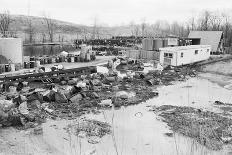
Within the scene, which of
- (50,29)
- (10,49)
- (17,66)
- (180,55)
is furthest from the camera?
(50,29)

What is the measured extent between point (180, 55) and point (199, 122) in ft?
51.7

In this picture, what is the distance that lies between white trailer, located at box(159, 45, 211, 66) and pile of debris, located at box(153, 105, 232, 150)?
12575 millimetres

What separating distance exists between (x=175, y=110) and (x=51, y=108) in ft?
20.5

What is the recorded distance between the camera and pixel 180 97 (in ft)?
53.3

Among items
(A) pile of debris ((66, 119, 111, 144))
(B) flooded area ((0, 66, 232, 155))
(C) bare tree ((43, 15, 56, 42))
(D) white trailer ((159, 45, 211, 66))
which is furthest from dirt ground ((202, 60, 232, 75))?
(C) bare tree ((43, 15, 56, 42))

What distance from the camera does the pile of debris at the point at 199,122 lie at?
378 inches

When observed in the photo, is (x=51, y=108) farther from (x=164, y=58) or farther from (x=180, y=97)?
(x=164, y=58)

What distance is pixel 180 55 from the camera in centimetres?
2602

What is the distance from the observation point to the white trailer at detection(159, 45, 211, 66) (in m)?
25.8

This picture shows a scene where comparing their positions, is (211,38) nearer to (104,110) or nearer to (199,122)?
(104,110)

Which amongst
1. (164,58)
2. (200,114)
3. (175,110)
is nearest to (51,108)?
(175,110)

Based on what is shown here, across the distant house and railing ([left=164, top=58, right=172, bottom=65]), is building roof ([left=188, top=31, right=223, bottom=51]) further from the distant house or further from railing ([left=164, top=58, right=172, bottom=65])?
railing ([left=164, top=58, right=172, bottom=65])

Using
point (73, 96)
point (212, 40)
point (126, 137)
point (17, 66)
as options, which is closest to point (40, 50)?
point (17, 66)

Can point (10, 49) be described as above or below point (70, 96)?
above
